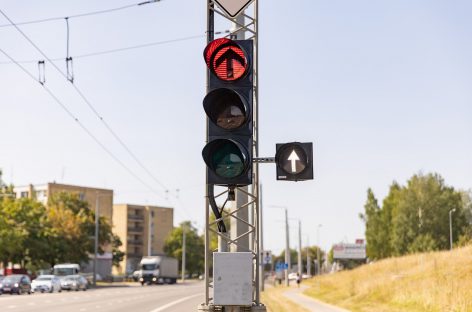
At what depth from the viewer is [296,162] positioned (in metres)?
7.21

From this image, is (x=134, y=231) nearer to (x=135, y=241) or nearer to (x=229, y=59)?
(x=135, y=241)

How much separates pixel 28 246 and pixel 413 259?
4302 centimetres

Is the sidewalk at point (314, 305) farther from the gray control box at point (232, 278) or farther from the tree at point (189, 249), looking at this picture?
the tree at point (189, 249)

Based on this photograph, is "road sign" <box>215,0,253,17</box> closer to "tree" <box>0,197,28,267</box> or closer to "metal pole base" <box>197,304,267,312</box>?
"metal pole base" <box>197,304,267,312</box>

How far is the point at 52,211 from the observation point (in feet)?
277

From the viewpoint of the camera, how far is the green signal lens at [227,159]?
22.0 ft

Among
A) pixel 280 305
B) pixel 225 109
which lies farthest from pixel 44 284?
pixel 225 109

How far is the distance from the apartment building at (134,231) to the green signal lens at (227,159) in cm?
14605

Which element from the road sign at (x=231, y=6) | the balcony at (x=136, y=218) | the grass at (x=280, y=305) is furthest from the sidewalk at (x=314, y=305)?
the balcony at (x=136, y=218)

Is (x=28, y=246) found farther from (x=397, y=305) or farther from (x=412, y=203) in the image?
(x=397, y=305)

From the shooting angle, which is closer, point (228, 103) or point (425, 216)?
point (228, 103)

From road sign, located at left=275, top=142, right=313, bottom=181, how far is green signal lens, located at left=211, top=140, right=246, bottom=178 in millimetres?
666

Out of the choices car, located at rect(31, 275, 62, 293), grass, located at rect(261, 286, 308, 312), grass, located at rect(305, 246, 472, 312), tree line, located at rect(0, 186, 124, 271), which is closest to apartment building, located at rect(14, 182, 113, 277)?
tree line, located at rect(0, 186, 124, 271)

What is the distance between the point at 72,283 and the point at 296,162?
2235 inches
